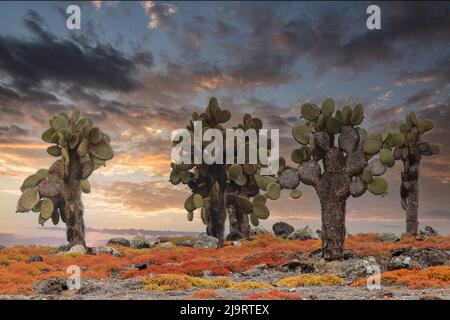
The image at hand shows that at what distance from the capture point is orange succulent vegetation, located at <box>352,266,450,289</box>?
734 inches

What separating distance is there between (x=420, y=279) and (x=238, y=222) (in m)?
27.0

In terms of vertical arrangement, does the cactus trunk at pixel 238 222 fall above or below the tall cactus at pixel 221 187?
below

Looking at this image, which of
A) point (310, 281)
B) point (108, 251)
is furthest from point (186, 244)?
point (310, 281)

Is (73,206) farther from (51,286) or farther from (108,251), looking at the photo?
(51,286)

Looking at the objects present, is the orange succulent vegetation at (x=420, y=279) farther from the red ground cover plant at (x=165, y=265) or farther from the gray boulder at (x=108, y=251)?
the gray boulder at (x=108, y=251)

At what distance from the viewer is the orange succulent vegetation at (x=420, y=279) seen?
61.2 ft

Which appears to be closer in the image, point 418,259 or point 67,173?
point 418,259

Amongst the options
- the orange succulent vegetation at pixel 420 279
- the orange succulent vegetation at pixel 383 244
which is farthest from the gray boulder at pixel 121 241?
the orange succulent vegetation at pixel 420 279

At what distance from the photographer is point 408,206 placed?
142 feet

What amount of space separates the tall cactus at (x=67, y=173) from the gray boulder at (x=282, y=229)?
2075cm

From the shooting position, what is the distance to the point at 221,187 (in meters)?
40.5

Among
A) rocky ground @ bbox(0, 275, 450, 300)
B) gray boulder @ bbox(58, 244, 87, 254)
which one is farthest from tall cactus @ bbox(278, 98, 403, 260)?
gray boulder @ bbox(58, 244, 87, 254)
